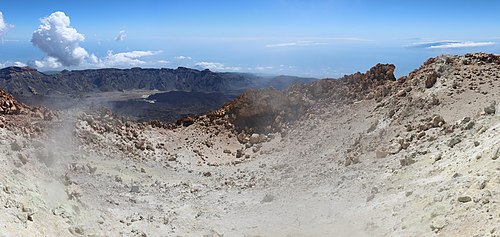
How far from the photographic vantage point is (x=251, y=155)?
29.8 meters

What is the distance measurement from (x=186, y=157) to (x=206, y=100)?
150m

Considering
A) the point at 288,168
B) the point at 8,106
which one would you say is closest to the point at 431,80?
the point at 288,168

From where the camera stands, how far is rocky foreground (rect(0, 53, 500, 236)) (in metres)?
12.2

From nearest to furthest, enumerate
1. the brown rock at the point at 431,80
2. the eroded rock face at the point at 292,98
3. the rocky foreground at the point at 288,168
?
the rocky foreground at the point at 288,168, the brown rock at the point at 431,80, the eroded rock face at the point at 292,98

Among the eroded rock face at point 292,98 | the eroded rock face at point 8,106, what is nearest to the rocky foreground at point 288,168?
the eroded rock face at point 8,106

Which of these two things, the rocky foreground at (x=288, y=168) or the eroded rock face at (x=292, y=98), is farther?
the eroded rock face at (x=292, y=98)

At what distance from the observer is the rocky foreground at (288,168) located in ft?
40.1

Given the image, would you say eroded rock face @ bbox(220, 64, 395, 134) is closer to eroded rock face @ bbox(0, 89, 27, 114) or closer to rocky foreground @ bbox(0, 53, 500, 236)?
rocky foreground @ bbox(0, 53, 500, 236)

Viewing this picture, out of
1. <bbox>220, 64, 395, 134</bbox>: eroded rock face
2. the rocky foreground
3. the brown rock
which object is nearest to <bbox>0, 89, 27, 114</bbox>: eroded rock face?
the rocky foreground

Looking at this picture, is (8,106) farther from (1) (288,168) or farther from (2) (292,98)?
(2) (292,98)

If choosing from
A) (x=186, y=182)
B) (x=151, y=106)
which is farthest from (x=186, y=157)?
(x=151, y=106)

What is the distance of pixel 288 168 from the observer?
76.8 ft

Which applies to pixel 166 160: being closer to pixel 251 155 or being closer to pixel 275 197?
pixel 251 155

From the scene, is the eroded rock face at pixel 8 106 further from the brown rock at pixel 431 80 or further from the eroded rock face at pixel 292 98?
the brown rock at pixel 431 80
